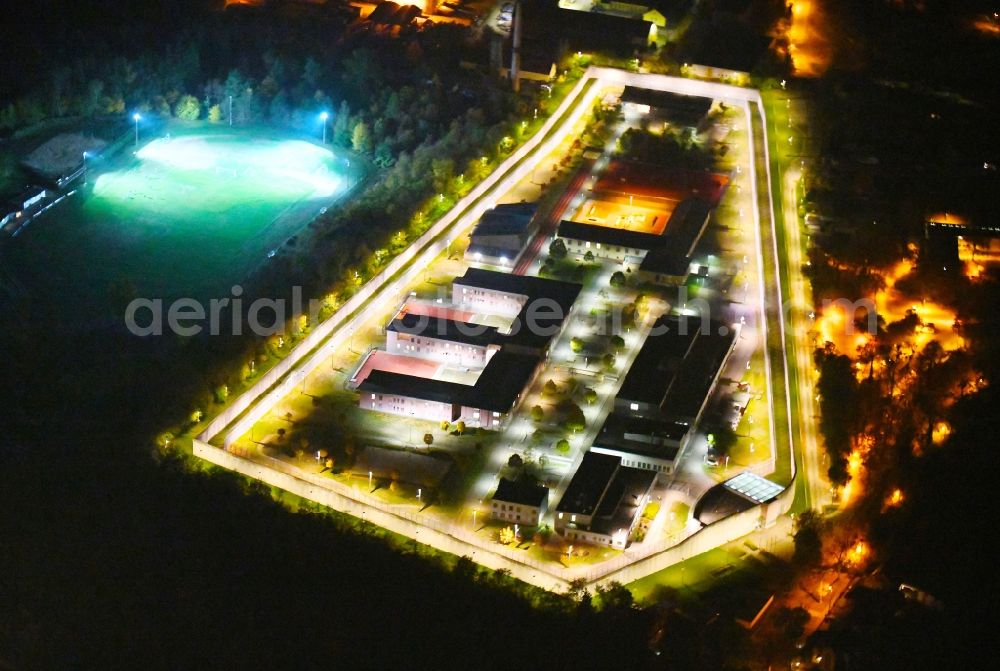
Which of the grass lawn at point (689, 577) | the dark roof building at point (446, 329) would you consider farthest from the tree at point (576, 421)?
the grass lawn at point (689, 577)

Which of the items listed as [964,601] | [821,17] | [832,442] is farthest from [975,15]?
[964,601]

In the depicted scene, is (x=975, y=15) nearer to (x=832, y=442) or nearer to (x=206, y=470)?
(x=832, y=442)

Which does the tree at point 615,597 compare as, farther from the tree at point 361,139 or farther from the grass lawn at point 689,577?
the tree at point 361,139

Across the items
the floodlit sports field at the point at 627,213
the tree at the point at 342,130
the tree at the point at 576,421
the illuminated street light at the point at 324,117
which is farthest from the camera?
the illuminated street light at the point at 324,117

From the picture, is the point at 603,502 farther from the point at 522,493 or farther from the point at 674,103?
the point at 674,103

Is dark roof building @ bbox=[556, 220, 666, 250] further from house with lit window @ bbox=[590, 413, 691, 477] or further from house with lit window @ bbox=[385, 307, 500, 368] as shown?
house with lit window @ bbox=[590, 413, 691, 477]

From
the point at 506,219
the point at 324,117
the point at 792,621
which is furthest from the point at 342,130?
the point at 792,621

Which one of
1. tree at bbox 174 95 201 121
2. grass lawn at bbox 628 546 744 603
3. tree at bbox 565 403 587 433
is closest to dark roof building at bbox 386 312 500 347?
tree at bbox 565 403 587 433
